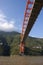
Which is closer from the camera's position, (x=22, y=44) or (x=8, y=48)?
(x=22, y=44)

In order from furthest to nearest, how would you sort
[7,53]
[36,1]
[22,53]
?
[7,53] < [22,53] < [36,1]

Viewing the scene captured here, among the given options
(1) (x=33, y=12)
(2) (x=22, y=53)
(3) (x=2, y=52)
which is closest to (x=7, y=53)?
(3) (x=2, y=52)

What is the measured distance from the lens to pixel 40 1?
17.8 m

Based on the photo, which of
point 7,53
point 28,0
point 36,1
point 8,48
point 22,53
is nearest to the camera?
point 36,1

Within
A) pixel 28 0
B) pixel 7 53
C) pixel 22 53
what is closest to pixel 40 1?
pixel 28 0

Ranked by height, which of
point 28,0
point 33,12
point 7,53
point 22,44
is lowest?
point 7,53

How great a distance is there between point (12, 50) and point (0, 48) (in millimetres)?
6261

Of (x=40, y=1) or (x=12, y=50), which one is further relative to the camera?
(x=12, y=50)

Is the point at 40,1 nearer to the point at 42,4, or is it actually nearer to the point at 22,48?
the point at 42,4

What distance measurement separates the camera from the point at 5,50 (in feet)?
304

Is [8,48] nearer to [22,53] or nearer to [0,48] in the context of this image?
[0,48]

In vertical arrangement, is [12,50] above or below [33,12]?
below

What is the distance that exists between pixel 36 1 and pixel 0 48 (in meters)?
78.2

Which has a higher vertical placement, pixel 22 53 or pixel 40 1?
pixel 40 1
